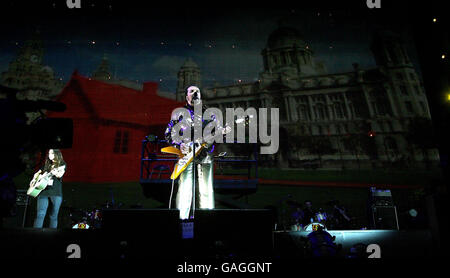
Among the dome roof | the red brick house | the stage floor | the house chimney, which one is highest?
the dome roof

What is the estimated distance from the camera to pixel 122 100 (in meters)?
8.63

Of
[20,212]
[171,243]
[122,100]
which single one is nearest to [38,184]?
[20,212]

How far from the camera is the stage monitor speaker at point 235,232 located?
1953 mm

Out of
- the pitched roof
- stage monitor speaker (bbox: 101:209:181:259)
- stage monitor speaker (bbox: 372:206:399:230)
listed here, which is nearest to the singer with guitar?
stage monitor speaker (bbox: 101:209:181:259)

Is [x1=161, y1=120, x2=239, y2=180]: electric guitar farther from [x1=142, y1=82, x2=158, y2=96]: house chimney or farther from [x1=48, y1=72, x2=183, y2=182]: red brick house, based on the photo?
[x1=142, y1=82, x2=158, y2=96]: house chimney

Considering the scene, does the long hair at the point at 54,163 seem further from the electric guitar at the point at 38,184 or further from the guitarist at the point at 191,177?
the guitarist at the point at 191,177

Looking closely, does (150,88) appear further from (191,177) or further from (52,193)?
(191,177)

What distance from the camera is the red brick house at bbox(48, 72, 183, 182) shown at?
767cm

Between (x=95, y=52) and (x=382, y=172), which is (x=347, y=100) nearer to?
(x=382, y=172)

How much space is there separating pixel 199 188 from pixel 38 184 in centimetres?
295

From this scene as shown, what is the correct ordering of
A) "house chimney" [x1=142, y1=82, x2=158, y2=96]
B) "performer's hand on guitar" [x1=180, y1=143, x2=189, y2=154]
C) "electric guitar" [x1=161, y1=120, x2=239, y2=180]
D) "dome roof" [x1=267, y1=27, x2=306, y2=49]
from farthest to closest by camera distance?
"house chimney" [x1=142, y1=82, x2=158, y2=96] → "dome roof" [x1=267, y1=27, x2=306, y2=49] → "performer's hand on guitar" [x1=180, y1=143, x2=189, y2=154] → "electric guitar" [x1=161, y1=120, x2=239, y2=180]

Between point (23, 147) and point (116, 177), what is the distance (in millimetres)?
7078

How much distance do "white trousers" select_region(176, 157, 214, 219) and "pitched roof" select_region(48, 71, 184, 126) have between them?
548 centimetres
